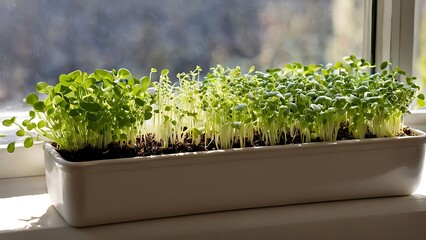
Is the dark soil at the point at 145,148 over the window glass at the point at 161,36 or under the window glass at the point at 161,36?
under

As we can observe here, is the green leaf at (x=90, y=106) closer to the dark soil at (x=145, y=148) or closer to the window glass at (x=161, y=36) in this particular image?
the dark soil at (x=145, y=148)

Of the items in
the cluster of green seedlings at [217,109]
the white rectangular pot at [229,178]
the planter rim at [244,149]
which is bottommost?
the white rectangular pot at [229,178]

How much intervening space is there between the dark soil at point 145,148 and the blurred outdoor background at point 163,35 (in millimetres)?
235

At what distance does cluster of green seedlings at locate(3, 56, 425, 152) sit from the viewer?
1.28 metres

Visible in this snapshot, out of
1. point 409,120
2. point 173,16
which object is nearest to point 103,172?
point 173,16

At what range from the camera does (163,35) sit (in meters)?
1.59

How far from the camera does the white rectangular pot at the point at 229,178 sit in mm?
1240

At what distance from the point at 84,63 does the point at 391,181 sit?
0.67 meters

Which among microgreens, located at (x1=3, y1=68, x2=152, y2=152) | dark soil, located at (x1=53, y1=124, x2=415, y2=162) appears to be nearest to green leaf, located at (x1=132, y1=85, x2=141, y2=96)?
microgreens, located at (x1=3, y1=68, x2=152, y2=152)

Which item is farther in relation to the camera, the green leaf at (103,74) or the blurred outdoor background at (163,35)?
the blurred outdoor background at (163,35)

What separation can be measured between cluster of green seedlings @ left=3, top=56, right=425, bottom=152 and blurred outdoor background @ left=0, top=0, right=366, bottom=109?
0.15 m

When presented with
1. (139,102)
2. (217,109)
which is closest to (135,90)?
(139,102)

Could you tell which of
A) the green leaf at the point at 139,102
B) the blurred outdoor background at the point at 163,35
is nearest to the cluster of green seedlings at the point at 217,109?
the green leaf at the point at 139,102

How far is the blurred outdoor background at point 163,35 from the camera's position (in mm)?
1509
